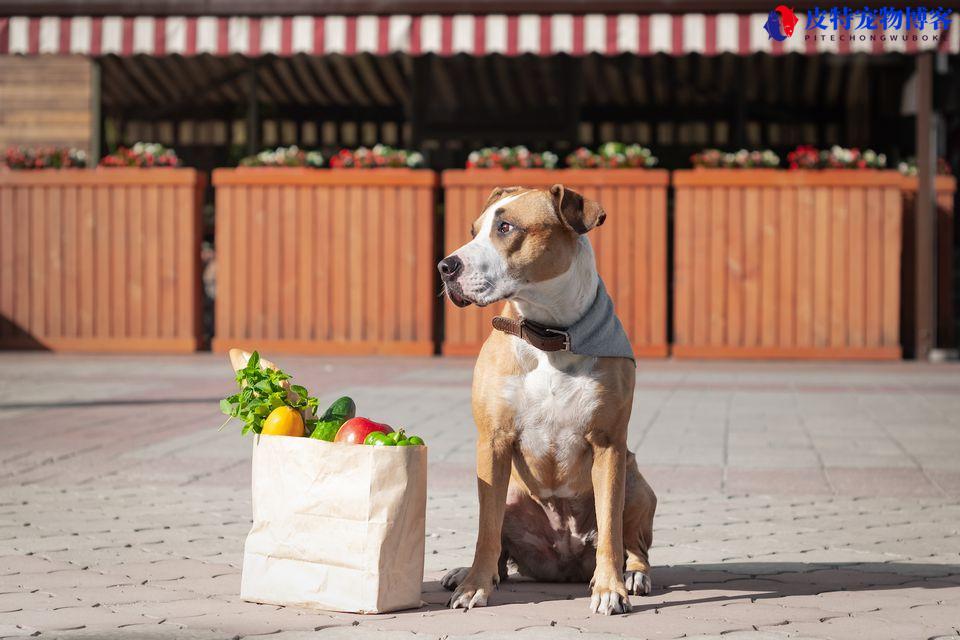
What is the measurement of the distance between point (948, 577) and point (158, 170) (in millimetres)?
10011

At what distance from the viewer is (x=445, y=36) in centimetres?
1246

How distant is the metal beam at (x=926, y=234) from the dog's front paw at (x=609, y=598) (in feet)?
30.6

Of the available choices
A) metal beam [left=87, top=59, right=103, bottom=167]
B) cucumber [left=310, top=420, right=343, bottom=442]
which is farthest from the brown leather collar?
metal beam [left=87, top=59, right=103, bottom=167]

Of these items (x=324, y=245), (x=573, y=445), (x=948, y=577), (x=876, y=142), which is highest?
(x=876, y=142)

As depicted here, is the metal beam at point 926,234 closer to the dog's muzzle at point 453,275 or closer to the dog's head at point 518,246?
the dog's head at point 518,246

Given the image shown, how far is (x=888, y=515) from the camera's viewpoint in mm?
5359

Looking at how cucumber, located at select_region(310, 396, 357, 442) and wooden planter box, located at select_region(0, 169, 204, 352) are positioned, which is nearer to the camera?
cucumber, located at select_region(310, 396, 357, 442)

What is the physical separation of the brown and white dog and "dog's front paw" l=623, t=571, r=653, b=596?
48 millimetres

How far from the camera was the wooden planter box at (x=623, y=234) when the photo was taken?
40.9 ft

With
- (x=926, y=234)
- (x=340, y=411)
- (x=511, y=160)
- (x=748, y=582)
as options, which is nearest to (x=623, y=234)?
(x=511, y=160)

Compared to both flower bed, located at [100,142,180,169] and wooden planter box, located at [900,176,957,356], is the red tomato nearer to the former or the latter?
flower bed, located at [100,142,180,169]

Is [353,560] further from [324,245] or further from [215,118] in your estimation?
[215,118]

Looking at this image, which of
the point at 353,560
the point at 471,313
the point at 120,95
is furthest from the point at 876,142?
the point at 353,560

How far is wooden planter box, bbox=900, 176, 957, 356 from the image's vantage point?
12.8 m
